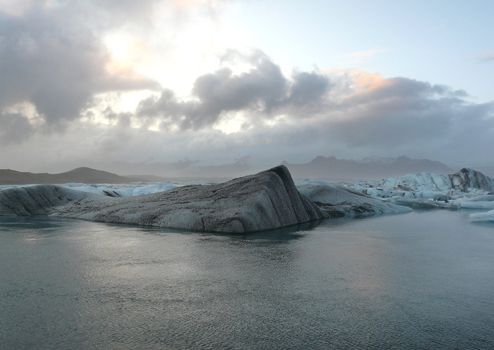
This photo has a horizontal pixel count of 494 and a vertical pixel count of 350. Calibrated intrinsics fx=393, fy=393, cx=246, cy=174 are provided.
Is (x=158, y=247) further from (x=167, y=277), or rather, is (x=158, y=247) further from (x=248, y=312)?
(x=248, y=312)

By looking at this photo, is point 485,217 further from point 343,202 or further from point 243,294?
point 243,294

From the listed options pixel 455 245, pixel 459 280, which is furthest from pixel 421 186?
pixel 459 280

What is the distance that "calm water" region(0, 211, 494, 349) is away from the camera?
14.0ft

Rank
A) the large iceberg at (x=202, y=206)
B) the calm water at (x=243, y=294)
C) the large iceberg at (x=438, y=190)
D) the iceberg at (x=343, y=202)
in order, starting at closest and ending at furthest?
1. the calm water at (x=243, y=294)
2. the large iceberg at (x=202, y=206)
3. the iceberg at (x=343, y=202)
4. the large iceberg at (x=438, y=190)

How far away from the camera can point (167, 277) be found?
6789 mm

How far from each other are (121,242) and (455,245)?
29.8 ft

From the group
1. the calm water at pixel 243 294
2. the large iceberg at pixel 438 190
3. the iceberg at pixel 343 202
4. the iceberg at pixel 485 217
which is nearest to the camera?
the calm water at pixel 243 294

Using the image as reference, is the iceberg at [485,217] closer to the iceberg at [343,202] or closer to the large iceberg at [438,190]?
the iceberg at [343,202]

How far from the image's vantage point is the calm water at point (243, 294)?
169 inches

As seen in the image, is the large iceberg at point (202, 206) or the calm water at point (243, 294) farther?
the large iceberg at point (202, 206)

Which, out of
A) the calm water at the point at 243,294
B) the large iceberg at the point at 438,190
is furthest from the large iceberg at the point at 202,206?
the large iceberg at the point at 438,190

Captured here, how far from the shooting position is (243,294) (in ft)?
19.1

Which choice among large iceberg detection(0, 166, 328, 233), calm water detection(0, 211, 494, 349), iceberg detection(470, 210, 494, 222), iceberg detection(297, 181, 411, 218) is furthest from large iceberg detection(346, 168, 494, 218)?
calm water detection(0, 211, 494, 349)

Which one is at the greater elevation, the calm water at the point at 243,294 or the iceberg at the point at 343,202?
the iceberg at the point at 343,202
